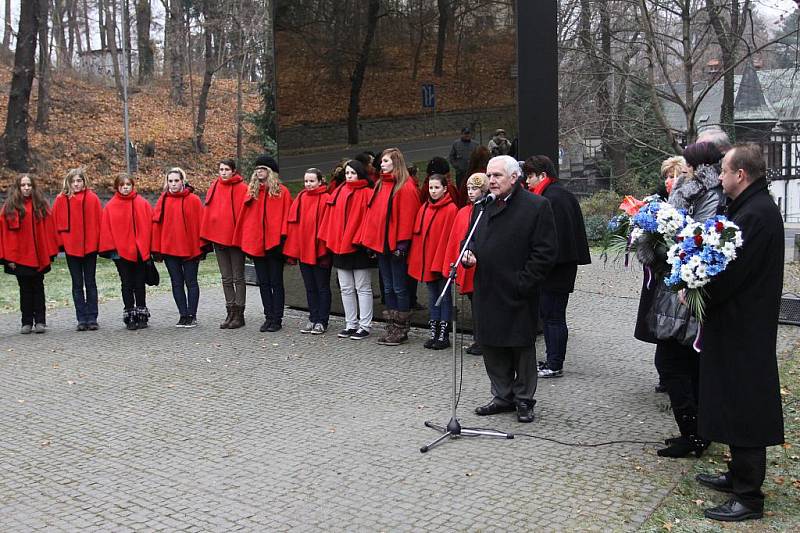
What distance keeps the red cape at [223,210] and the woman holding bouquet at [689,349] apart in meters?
6.34

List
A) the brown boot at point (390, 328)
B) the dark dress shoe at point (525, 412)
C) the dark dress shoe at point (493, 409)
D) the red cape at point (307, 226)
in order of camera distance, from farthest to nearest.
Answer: the red cape at point (307, 226) < the brown boot at point (390, 328) < the dark dress shoe at point (493, 409) < the dark dress shoe at point (525, 412)

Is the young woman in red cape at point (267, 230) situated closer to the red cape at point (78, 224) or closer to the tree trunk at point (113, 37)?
the red cape at point (78, 224)

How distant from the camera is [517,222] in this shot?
7117 mm

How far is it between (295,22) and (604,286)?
254 inches

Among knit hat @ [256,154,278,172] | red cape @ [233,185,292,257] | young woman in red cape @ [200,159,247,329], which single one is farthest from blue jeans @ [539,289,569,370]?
young woman in red cape @ [200,159,247,329]

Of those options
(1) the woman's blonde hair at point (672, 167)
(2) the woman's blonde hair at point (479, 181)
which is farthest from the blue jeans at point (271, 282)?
(1) the woman's blonde hair at point (672, 167)

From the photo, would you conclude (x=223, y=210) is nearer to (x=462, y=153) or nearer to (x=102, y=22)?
(x=462, y=153)

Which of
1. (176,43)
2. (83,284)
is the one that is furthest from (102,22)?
(83,284)

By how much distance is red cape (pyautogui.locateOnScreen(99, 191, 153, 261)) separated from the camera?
1158 cm

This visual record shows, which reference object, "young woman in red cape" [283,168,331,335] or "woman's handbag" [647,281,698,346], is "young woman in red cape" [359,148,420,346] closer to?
"young woman in red cape" [283,168,331,335]

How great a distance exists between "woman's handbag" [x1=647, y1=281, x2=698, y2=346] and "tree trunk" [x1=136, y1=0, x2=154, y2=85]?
41339 mm

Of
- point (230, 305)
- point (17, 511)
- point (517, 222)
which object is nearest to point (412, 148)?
point (230, 305)

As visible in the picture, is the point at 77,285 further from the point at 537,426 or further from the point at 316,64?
the point at 537,426

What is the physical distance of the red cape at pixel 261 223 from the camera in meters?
11.2
